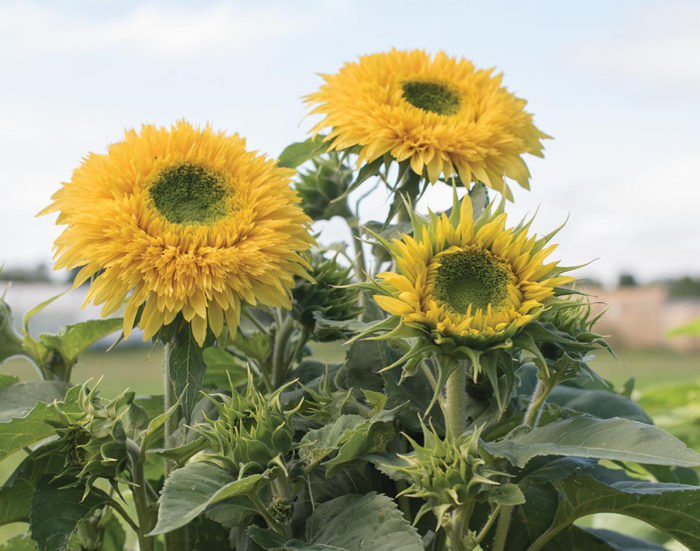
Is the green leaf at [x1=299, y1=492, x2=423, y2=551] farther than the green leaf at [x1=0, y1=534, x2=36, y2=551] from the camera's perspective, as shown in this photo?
No

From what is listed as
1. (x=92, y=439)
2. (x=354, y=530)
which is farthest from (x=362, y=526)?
(x=92, y=439)

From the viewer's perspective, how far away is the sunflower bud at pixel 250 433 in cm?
54

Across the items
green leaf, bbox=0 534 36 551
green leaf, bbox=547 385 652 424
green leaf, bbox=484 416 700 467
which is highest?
green leaf, bbox=547 385 652 424

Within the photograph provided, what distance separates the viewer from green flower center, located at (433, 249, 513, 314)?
0.54 meters

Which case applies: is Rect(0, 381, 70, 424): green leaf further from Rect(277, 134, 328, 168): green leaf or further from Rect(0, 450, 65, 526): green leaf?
Rect(277, 134, 328, 168): green leaf

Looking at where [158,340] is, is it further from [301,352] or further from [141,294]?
[301,352]

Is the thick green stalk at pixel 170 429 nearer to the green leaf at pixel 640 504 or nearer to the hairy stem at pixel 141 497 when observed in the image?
the hairy stem at pixel 141 497

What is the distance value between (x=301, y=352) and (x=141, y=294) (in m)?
0.21

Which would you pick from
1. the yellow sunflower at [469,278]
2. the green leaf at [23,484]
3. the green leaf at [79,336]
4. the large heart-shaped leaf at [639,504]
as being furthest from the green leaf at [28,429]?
the large heart-shaped leaf at [639,504]

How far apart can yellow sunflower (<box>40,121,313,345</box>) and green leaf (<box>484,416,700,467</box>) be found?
0.24 metres

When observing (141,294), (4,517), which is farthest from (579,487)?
(4,517)

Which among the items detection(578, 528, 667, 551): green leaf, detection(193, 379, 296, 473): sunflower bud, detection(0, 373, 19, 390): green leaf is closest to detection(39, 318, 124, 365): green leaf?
detection(0, 373, 19, 390): green leaf

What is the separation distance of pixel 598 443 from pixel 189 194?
396 millimetres

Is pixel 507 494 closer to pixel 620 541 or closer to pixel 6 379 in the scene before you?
pixel 620 541
